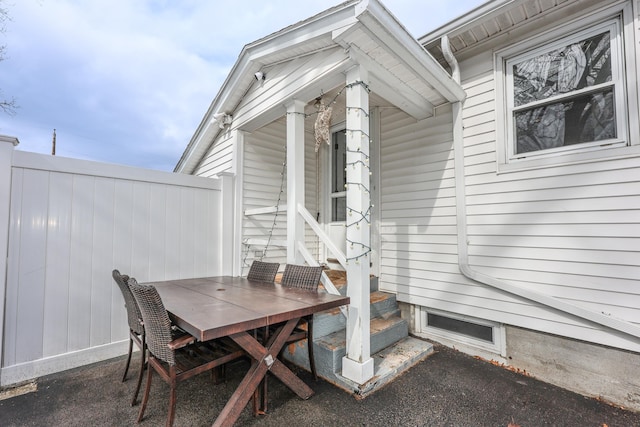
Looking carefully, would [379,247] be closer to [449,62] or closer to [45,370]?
[449,62]

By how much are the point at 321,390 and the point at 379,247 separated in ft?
6.75

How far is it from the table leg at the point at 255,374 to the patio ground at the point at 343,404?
0.60ft

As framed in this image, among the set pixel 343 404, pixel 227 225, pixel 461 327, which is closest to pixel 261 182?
pixel 227 225

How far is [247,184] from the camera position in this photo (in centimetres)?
420

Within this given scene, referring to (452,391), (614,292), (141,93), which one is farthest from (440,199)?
(141,93)

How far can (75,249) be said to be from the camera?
2.85 metres

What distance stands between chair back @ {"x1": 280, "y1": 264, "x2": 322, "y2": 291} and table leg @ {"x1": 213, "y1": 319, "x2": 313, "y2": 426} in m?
0.59

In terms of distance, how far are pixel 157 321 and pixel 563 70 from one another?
3.97 m

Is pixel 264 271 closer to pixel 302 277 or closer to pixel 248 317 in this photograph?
pixel 302 277

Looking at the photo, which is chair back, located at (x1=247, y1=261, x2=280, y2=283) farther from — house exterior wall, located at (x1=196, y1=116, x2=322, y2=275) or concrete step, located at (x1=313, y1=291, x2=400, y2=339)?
house exterior wall, located at (x1=196, y1=116, x2=322, y2=275)

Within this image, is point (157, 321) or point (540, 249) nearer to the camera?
point (157, 321)

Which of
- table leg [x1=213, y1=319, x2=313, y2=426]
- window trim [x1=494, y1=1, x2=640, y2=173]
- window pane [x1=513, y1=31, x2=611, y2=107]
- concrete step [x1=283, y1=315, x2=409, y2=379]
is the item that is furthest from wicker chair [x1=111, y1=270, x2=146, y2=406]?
window pane [x1=513, y1=31, x2=611, y2=107]

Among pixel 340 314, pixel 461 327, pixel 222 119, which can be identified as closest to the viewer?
pixel 340 314

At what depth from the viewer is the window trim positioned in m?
2.26
